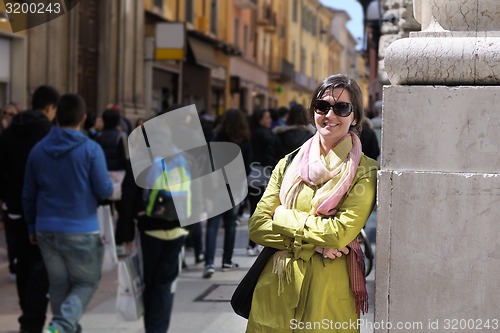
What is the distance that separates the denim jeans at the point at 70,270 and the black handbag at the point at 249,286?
2.94 m

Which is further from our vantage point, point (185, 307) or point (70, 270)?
point (185, 307)

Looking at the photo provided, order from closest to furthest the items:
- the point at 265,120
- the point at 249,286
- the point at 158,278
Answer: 1. the point at 249,286
2. the point at 158,278
3. the point at 265,120

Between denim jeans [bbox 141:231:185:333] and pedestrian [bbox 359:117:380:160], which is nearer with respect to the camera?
denim jeans [bbox 141:231:185:333]

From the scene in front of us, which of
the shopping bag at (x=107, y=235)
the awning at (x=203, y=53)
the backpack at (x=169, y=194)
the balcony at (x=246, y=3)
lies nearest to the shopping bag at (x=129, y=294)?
the backpack at (x=169, y=194)

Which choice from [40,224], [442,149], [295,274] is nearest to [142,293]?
[40,224]

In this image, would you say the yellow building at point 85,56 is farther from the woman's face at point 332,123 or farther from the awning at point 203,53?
the woman's face at point 332,123

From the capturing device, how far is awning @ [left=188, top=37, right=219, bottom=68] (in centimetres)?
2975

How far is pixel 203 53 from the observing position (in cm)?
3139

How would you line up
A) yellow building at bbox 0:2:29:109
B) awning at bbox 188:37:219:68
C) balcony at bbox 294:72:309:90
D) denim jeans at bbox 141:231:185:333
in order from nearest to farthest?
denim jeans at bbox 141:231:185:333 < yellow building at bbox 0:2:29:109 < awning at bbox 188:37:219:68 < balcony at bbox 294:72:309:90

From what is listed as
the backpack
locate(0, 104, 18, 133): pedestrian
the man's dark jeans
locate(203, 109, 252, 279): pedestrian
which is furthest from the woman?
locate(0, 104, 18, 133): pedestrian

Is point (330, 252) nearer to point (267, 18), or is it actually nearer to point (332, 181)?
point (332, 181)

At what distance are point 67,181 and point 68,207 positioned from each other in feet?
0.60

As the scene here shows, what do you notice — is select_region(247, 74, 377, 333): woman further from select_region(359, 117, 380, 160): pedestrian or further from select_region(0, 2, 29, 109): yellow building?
select_region(0, 2, 29, 109): yellow building

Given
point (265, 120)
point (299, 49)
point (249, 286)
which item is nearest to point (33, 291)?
point (249, 286)
